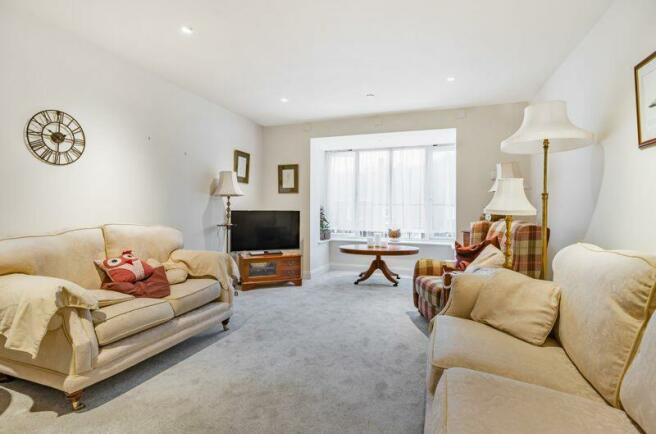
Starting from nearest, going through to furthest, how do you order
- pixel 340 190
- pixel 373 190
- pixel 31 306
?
pixel 31 306
pixel 373 190
pixel 340 190

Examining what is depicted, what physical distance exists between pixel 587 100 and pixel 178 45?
3.35 metres

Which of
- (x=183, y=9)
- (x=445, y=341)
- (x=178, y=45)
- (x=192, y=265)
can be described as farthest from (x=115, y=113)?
(x=445, y=341)

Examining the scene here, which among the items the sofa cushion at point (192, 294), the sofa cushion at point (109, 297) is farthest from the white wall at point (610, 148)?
the sofa cushion at point (109, 297)

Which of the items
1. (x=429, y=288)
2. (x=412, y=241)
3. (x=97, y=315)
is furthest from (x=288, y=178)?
(x=97, y=315)

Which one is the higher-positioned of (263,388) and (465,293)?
(465,293)

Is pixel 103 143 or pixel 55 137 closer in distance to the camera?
pixel 55 137

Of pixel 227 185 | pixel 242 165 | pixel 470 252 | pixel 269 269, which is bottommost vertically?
pixel 269 269

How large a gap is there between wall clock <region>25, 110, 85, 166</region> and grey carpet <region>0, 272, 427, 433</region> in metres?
1.62

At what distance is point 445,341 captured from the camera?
1.60 metres

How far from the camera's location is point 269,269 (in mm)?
4746

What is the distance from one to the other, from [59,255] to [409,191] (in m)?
4.96

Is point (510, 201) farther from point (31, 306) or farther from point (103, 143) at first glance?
point (103, 143)

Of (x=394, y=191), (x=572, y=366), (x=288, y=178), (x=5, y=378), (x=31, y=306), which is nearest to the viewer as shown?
(x=572, y=366)

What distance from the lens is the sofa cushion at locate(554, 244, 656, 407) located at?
43.7 inches
